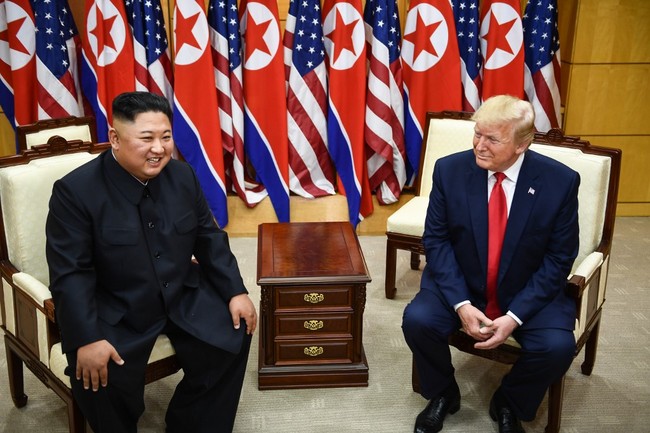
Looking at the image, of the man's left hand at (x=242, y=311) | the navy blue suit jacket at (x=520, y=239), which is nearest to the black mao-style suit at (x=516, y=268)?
the navy blue suit jacket at (x=520, y=239)

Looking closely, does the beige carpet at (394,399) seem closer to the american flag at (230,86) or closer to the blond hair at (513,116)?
the blond hair at (513,116)

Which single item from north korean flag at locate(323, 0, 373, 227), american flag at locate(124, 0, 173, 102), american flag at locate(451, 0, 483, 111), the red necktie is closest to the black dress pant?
the red necktie

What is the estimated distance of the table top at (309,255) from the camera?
3.24 meters

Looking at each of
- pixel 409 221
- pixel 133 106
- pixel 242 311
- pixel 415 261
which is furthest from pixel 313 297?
pixel 415 261

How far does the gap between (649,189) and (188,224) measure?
4.40 metres

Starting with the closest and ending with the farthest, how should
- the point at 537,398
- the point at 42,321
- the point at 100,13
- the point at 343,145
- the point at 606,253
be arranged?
1. the point at 42,321
2. the point at 537,398
3. the point at 606,253
4. the point at 100,13
5. the point at 343,145

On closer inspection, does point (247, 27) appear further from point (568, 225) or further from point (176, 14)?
point (568, 225)

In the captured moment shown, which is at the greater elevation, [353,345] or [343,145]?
[343,145]

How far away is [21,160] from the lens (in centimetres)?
298

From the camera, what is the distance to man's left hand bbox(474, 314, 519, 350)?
110 inches

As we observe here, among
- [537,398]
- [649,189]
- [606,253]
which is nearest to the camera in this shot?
[537,398]

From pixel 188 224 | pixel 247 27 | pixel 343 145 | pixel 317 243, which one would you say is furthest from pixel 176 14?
pixel 188 224

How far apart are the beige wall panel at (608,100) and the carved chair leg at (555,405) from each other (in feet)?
10.1

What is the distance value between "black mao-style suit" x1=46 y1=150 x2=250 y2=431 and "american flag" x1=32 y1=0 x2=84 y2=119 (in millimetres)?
2522
